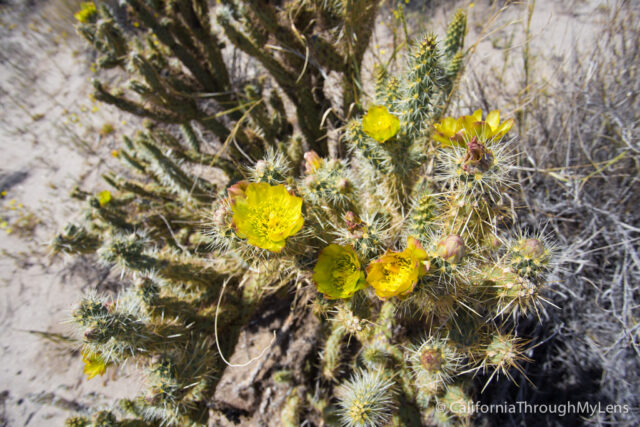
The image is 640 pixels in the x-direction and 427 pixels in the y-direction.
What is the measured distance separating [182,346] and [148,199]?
1.87 metres

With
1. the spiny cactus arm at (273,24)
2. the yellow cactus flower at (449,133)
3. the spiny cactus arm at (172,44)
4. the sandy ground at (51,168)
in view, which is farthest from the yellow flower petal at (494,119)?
the spiny cactus arm at (172,44)

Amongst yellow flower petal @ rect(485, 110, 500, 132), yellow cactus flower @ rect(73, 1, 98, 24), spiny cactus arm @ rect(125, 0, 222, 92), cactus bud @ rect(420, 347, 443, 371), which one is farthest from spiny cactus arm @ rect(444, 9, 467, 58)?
yellow cactus flower @ rect(73, 1, 98, 24)

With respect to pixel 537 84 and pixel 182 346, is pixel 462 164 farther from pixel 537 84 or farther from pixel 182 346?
pixel 537 84

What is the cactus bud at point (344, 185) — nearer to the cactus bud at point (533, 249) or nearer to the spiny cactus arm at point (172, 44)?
the cactus bud at point (533, 249)

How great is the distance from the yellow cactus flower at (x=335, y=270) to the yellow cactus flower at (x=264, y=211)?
25 centimetres

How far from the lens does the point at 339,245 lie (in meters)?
1.63

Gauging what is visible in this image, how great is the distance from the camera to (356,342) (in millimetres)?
2609

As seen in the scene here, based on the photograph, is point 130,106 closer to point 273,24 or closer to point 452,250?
point 273,24

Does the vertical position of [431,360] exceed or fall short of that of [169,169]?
it falls short

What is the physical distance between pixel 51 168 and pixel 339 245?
5.07 metres

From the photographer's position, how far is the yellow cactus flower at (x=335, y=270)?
154cm

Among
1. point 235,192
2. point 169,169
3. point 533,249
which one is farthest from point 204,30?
point 533,249

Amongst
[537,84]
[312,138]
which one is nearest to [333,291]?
[312,138]

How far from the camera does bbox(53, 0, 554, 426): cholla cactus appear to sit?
149cm
